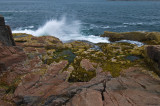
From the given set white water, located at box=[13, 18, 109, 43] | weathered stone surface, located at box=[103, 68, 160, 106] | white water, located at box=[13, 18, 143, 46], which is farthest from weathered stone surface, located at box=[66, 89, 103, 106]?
white water, located at box=[13, 18, 109, 43]

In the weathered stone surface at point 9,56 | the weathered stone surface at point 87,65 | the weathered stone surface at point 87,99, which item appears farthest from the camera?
the weathered stone surface at point 87,65

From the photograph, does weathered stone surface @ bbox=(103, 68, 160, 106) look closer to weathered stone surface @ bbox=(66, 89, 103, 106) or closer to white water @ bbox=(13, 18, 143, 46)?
weathered stone surface @ bbox=(66, 89, 103, 106)

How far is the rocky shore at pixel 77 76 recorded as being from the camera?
42.6 ft

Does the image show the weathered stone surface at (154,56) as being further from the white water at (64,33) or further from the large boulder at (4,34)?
the large boulder at (4,34)

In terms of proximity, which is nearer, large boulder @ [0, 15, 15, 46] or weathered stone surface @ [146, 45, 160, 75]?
weathered stone surface @ [146, 45, 160, 75]

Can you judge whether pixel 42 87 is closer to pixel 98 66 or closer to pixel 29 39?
pixel 98 66

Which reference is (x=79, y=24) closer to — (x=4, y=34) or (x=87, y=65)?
(x=4, y=34)

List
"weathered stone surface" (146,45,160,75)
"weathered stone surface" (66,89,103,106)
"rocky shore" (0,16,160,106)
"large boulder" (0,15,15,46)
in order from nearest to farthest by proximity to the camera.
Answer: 1. "weathered stone surface" (66,89,103,106)
2. "rocky shore" (0,16,160,106)
3. "weathered stone surface" (146,45,160,75)
4. "large boulder" (0,15,15,46)

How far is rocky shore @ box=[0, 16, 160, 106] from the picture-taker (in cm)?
1298

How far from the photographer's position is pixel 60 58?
2353 cm

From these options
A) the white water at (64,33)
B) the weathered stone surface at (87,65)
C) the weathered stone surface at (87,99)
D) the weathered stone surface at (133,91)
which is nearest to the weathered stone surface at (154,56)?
the weathered stone surface at (133,91)

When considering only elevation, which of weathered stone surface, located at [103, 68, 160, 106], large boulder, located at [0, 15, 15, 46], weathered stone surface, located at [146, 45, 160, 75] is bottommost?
weathered stone surface, located at [103, 68, 160, 106]

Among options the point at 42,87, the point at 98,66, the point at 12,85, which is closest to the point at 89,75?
the point at 98,66

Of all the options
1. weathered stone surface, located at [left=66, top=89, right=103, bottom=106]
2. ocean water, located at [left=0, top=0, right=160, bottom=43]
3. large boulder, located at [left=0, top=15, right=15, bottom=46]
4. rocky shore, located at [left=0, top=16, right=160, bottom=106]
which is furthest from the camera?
ocean water, located at [left=0, top=0, right=160, bottom=43]
